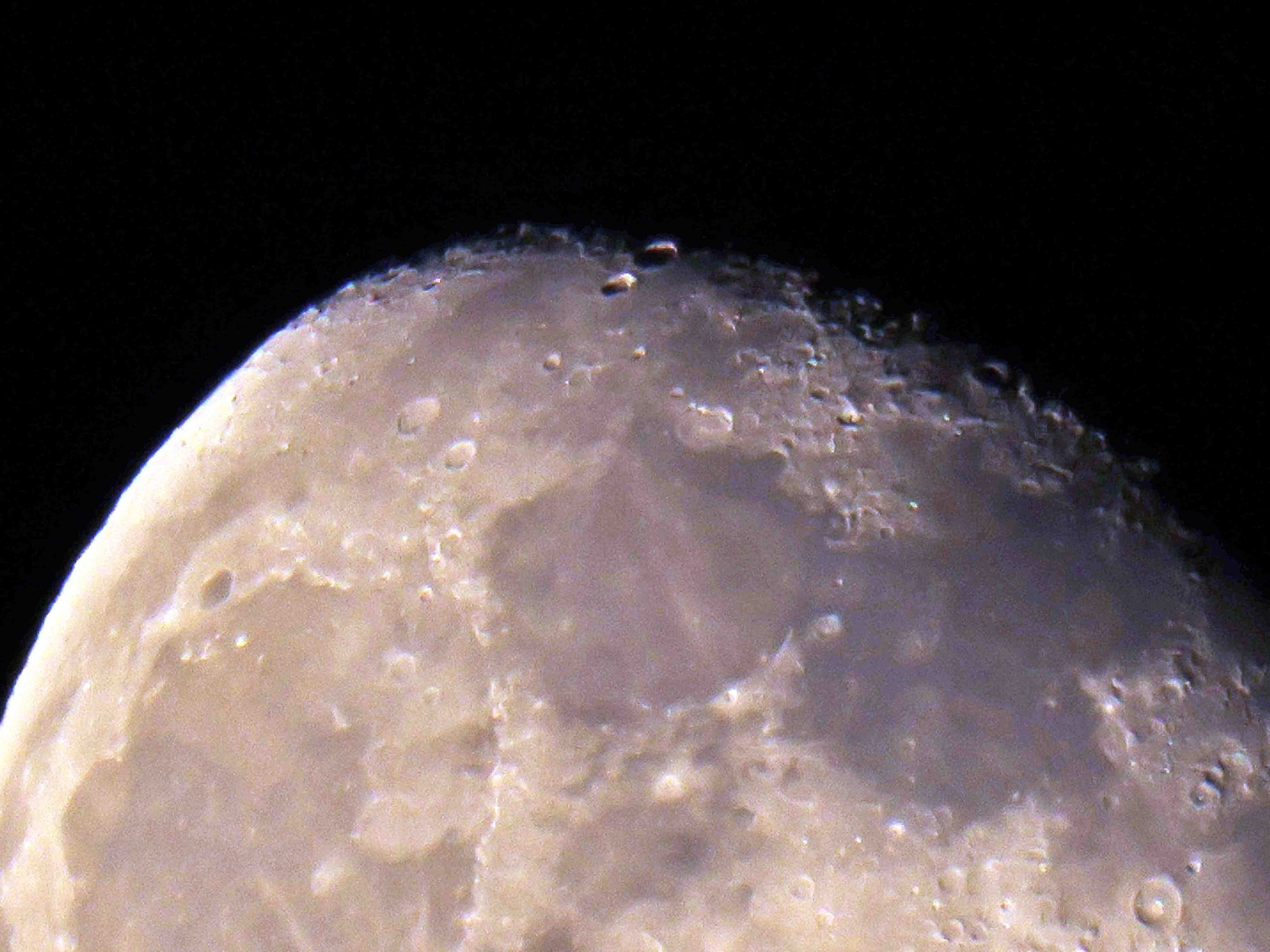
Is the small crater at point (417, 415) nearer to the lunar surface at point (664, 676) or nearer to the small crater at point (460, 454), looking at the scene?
the lunar surface at point (664, 676)

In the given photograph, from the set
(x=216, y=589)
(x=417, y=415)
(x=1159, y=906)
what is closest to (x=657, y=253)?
(x=417, y=415)

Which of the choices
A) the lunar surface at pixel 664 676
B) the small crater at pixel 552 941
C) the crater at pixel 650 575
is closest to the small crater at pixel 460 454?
the lunar surface at pixel 664 676

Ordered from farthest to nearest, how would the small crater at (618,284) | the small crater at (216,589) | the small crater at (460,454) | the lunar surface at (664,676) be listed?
the small crater at (618,284) → the small crater at (216,589) → the small crater at (460,454) → the lunar surface at (664,676)

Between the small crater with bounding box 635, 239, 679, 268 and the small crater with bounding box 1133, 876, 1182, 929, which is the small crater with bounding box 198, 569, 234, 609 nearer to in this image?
the small crater with bounding box 635, 239, 679, 268

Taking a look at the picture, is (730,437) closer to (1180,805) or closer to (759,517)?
(759,517)

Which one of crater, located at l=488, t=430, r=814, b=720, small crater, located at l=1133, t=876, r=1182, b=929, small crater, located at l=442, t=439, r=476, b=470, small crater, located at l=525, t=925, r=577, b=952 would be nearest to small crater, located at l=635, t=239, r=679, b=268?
crater, located at l=488, t=430, r=814, b=720
